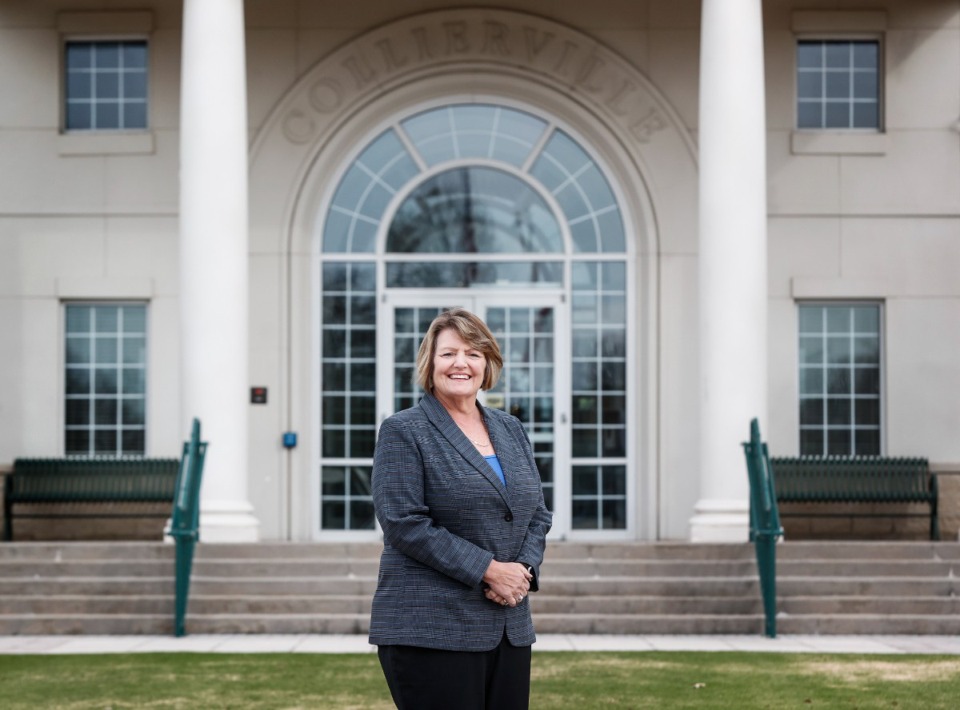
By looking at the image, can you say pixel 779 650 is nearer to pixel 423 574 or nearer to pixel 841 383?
pixel 841 383

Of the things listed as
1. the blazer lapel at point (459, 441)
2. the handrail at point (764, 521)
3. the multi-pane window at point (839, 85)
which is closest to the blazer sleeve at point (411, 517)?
the blazer lapel at point (459, 441)

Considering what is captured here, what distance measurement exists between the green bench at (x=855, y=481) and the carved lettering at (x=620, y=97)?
409 centimetres

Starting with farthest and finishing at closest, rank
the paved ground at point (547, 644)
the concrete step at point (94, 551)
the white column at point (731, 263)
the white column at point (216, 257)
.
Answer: the white column at point (731, 263) < the white column at point (216, 257) < the concrete step at point (94, 551) < the paved ground at point (547, 644)

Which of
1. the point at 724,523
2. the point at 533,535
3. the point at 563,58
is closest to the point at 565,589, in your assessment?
the point at 724,523

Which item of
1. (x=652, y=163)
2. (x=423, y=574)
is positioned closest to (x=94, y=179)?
(x=652, y=163)

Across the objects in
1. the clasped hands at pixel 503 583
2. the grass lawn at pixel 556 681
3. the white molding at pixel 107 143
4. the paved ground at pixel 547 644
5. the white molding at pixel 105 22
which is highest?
the white molding at pixel 105 22

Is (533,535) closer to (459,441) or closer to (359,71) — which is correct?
(459,441)

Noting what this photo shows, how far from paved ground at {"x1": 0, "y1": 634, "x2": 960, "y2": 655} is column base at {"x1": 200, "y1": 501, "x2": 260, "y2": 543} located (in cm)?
160

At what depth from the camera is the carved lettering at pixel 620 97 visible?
16188mm

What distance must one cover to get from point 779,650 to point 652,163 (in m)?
6.79

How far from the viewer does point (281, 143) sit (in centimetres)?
1620

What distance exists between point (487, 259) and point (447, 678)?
12.2 meters

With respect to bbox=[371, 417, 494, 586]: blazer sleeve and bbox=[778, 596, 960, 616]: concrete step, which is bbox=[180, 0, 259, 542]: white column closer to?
bbox=[778, 596, 960, 616]: concrete step

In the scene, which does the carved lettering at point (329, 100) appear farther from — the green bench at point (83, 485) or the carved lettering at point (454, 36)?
the green bench at point (83, 485)
